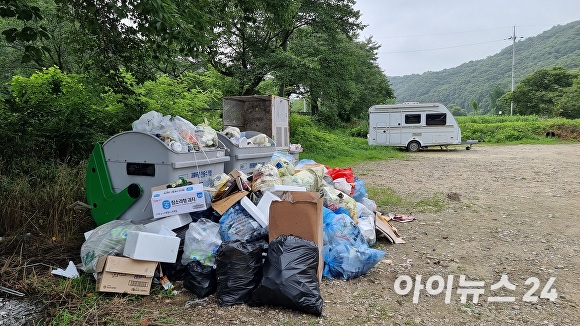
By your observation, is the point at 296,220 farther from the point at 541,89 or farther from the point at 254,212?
the point at 541,89

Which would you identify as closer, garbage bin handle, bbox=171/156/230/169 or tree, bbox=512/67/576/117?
garbage bin handle, bbox=171/156/230/169

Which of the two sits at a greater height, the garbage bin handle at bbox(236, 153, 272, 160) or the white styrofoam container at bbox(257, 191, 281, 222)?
the garbage bin handle at bbox(236, 153, 272, 160)

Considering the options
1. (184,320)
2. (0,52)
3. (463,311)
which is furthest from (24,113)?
(0,52)

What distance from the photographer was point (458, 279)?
338 centimetres

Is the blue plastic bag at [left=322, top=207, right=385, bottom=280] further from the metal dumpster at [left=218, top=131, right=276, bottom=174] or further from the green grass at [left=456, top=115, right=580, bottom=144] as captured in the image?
the green grass at [left=456, top=115, right=580, bottom=144]

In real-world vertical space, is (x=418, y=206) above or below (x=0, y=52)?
below

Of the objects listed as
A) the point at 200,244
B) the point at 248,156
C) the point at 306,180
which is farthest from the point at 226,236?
the point at 248,156

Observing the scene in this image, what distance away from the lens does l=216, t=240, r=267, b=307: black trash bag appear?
2.77 metres

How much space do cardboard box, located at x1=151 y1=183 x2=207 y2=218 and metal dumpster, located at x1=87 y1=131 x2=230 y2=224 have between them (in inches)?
10.5

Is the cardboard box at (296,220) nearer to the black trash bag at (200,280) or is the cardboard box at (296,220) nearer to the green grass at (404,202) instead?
the black trash bag at (200,280)

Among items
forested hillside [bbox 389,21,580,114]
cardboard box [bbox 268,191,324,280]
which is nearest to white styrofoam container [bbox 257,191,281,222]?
cardboard box [bbox 268,191,324,280]

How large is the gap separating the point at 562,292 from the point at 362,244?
163cm

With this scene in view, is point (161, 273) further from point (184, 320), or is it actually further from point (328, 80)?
point (328, 80)

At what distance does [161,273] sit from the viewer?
10.1 ft
